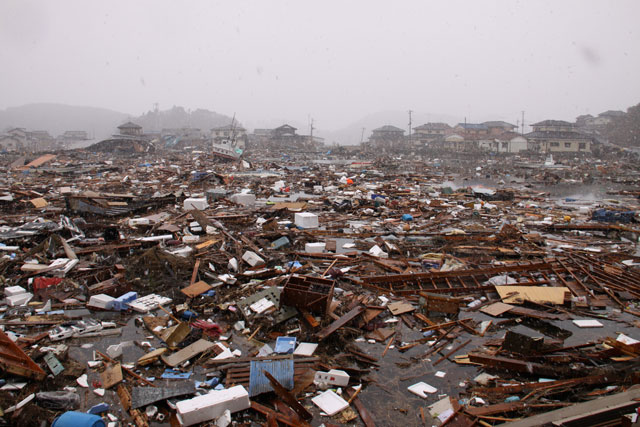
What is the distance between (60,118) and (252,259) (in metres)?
162

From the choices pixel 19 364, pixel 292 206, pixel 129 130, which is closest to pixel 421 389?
pixel 19 364

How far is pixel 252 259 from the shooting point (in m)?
7.81

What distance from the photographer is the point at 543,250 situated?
9.12 m

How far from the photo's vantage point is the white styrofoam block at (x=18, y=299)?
6.07 meters

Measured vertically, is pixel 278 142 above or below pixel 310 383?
above

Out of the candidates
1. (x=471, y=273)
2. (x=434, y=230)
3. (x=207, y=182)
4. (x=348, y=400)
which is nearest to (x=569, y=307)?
(x=471, y=273)

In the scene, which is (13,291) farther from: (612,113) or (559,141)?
(612,113)

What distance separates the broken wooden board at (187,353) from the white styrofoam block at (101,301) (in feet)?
6.00

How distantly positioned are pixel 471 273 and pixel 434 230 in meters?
4.42

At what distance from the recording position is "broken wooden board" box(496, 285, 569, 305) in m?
6.35

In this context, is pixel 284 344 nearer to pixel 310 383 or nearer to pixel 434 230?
pixel 310 383

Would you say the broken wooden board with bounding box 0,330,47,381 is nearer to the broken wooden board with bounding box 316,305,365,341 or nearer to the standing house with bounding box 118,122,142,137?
the broken wooden board with bounding box 316,305,365,341

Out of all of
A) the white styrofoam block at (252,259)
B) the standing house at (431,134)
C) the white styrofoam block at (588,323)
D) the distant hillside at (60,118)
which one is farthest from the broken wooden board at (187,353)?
the distant hillside at (60,118)

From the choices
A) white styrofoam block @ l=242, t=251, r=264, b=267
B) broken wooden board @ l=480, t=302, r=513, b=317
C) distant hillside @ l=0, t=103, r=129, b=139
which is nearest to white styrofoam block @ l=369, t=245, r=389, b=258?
white styrofoam block @ l=242, t=251, r=264, b=267
